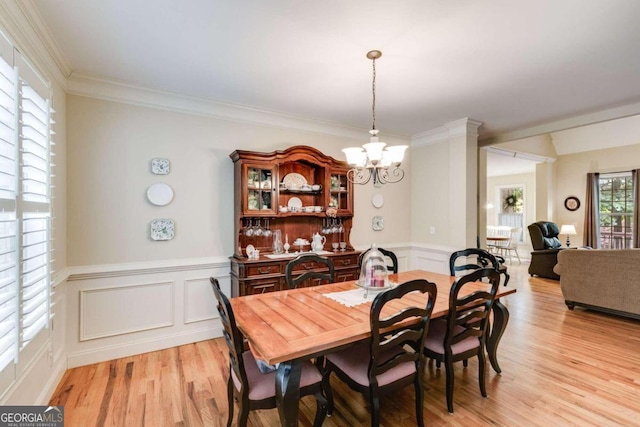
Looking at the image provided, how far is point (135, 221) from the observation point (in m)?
3.01

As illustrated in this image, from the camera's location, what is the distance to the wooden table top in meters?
1.52

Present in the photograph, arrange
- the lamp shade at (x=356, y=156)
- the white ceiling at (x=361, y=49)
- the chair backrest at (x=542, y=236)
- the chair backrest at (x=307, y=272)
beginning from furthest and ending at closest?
the chair backrest at (x=542, y=236) < the chair backrest at (x=307, y=272) < the lamp shade at (x=356, y=156) < the white ceiling at (x=361, y=49)

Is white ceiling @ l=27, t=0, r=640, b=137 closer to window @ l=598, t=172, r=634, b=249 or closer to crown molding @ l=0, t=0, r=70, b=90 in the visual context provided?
crown molding @ l=0, t=0, r=70, b=90

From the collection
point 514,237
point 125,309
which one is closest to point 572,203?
point 514,237

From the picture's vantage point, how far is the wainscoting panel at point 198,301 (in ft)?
10.7

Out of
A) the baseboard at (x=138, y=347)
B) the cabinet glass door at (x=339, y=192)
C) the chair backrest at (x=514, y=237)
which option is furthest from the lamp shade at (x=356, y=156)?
the chair backrest at (x=514, y=237)

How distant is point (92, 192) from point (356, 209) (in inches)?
121

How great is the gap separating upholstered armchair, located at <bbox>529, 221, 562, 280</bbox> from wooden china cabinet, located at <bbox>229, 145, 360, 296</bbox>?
473cm

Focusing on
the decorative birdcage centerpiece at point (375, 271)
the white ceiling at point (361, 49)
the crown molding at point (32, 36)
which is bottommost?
the decorative birdcage centerpiece at point (375, 271)

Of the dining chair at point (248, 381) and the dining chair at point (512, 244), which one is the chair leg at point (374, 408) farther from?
the dining chair at point (512, 244)

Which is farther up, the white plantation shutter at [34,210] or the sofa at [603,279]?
the white plantation shutter at [34,210]

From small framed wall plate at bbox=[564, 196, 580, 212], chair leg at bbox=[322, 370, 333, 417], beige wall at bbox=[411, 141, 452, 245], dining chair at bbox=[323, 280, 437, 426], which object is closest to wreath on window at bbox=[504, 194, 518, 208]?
small framed wall plate at bbox=[564, 196, 580, 212]

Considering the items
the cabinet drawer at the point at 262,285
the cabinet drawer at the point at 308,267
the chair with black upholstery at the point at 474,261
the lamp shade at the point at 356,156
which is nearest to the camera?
the lamp shade at the point at 356,156

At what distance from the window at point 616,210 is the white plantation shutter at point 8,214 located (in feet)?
32.1
